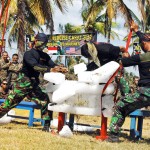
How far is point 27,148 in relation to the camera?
5230 mm

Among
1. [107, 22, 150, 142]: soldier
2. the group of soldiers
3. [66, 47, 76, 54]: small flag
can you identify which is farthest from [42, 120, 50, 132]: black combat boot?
[66, 47, 76, 54]: small flag

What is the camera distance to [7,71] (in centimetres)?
1299

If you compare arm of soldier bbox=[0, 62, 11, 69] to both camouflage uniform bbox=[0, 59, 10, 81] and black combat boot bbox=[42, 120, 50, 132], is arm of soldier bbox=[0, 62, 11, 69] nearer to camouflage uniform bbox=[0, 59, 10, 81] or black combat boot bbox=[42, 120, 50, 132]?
camouflage uniform bbox=[0, 59, 10, 81]

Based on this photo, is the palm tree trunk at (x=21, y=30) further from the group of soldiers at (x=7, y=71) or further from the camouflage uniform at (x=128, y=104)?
the camouflage uniform at (x=128, y=104)

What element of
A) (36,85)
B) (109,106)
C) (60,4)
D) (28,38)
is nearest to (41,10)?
(60,4)

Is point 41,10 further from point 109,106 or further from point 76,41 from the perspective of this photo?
point 109,106

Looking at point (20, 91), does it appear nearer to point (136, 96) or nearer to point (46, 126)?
point (46, 126)

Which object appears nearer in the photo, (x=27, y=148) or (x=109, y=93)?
(x=27, y=148)

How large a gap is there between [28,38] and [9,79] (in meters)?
11.4

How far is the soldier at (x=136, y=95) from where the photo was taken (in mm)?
6297

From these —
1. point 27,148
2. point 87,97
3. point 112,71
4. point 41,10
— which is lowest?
point 27,148

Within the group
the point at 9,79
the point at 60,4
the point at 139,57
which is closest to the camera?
the point at 139,57

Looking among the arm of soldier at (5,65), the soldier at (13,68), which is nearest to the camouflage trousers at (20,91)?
the soldier at (13,68)

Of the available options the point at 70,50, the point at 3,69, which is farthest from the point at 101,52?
the point at 70,50
